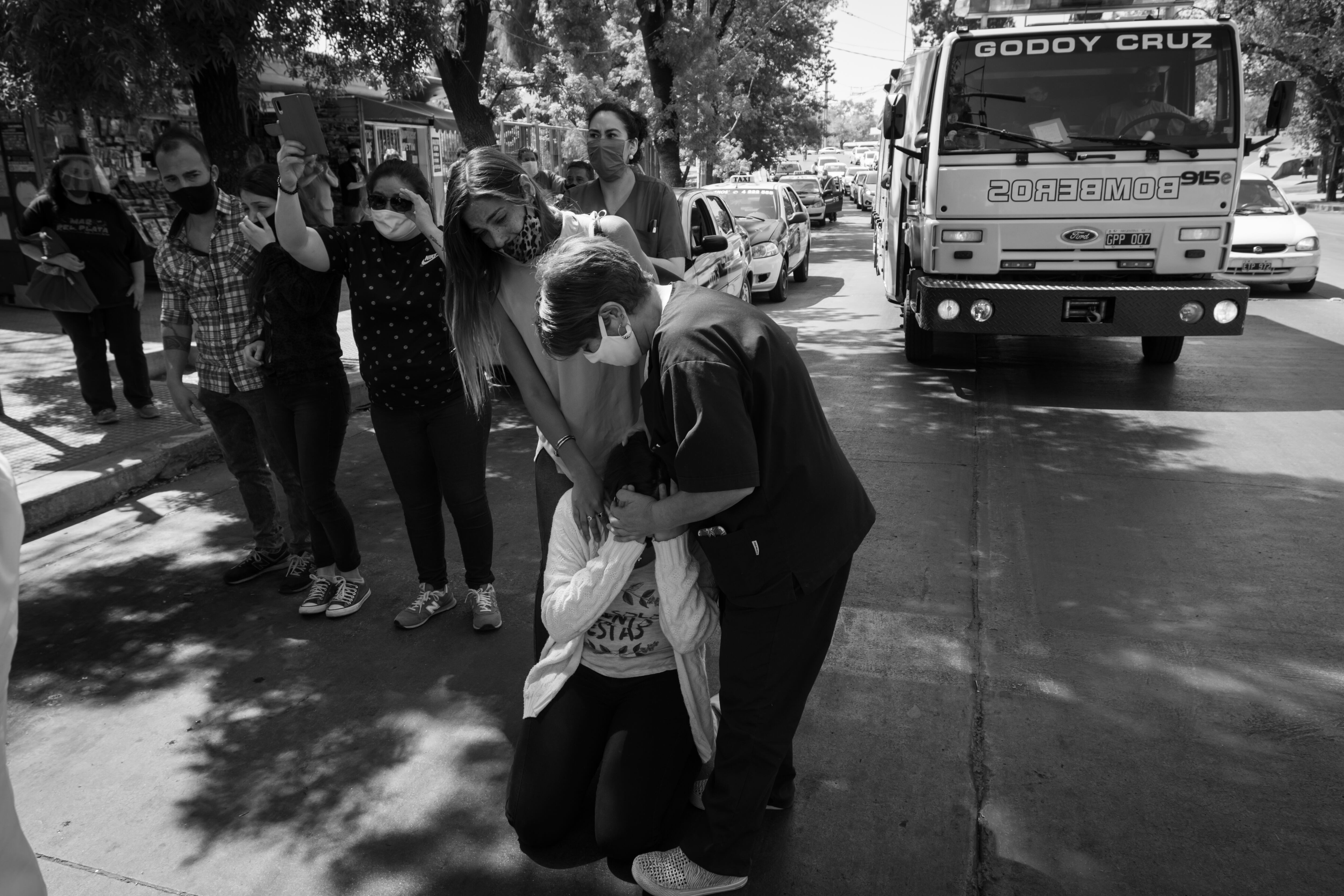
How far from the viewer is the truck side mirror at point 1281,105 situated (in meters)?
7.29

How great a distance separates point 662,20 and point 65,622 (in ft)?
53.7

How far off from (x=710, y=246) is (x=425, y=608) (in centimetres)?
519

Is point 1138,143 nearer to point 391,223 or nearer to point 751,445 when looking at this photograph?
point 391,223

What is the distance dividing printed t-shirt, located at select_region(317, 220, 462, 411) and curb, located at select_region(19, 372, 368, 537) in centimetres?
138

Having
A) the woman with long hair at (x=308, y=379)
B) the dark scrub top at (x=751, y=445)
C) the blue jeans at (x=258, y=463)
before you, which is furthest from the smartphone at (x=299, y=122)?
the dark scrub top at (x=751, y=445)

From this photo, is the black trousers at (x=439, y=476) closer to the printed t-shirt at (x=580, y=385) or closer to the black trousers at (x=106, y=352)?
the printed t-shirt at (x=580, y=385)

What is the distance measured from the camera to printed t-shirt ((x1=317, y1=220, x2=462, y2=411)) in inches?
144

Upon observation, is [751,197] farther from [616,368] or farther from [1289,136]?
[1289,136]

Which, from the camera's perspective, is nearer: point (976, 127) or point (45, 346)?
point (976, 127)

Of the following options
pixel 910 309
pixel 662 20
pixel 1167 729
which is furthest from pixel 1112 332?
pixel 662 20

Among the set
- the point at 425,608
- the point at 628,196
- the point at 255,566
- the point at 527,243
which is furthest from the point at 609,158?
the point at 255,566

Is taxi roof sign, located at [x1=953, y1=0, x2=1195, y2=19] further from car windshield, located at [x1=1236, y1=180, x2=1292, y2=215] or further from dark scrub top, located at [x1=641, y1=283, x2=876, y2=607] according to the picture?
dark scrub top, located at [x1=641, y1=283, x2=876, y2=607]

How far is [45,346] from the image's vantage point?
982 cm

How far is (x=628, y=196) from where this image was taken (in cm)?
502
